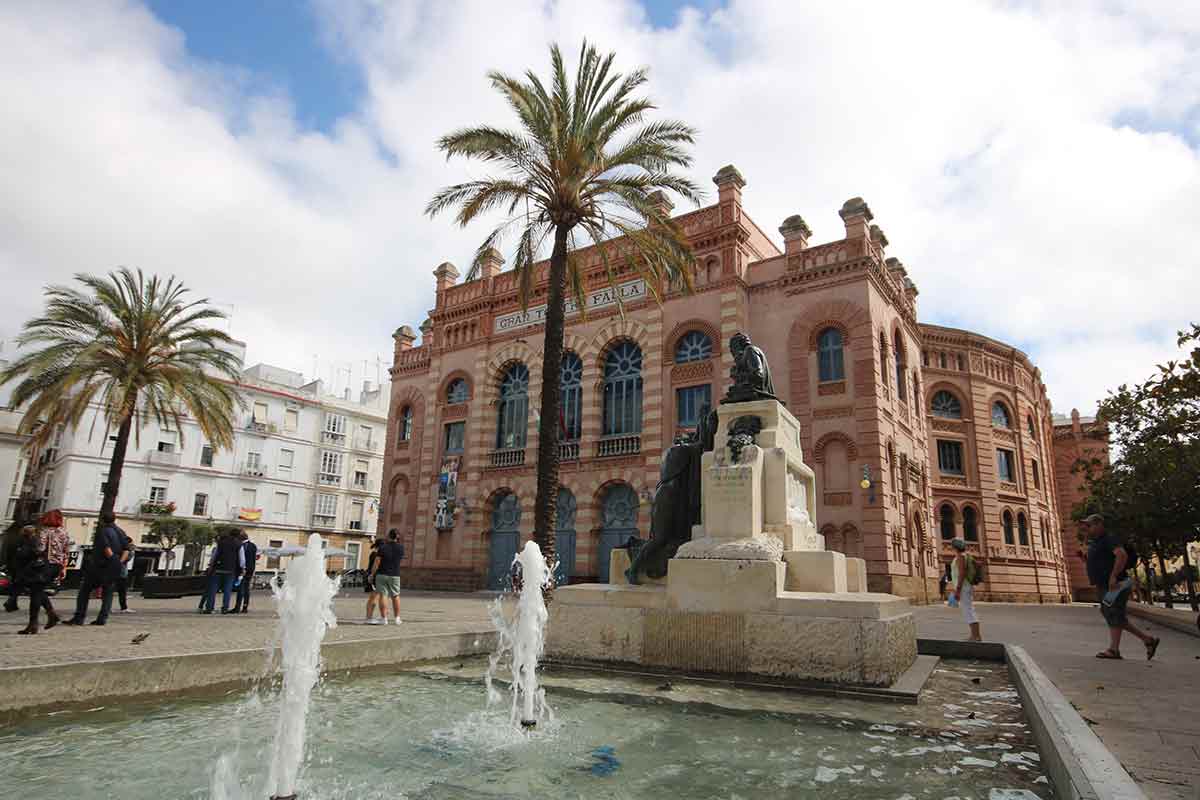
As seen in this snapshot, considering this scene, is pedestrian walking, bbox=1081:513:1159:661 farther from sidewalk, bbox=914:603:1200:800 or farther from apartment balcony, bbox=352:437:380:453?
apartment balcony, bbox=352:437:380:453

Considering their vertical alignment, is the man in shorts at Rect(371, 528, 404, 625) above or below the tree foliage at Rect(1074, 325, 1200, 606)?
below

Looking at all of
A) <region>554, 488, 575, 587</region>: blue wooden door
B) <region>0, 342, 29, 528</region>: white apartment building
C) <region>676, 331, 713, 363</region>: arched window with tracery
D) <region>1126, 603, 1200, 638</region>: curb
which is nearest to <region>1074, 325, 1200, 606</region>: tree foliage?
<region>1126, 603, 1200, 638</region>: curb

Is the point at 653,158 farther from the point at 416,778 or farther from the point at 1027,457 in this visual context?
the point at 1027,457

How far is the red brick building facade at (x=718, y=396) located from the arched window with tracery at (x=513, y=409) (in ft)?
0.30

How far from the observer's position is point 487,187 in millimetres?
14961

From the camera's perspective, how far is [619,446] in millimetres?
23562

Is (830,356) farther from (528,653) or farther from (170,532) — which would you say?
(170,532)

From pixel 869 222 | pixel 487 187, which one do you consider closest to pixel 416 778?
pixel 487 187

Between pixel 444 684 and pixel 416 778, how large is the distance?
2.89 m

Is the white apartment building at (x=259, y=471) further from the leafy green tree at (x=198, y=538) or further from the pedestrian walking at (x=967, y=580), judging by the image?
the pedestrian walking at (x=967, y=580)

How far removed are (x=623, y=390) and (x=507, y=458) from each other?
5536 millimetres

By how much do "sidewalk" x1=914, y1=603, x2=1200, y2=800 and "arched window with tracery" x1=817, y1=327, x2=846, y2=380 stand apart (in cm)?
1125

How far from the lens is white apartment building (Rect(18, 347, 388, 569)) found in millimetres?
36406

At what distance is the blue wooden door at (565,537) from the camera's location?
77.5 ft
